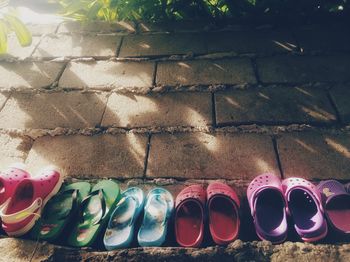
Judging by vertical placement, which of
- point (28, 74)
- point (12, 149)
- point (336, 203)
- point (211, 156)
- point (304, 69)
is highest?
point (28, 74)

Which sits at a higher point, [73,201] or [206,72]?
[206,72]

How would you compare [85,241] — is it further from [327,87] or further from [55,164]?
[327,87]

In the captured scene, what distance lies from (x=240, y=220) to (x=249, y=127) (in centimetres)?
62

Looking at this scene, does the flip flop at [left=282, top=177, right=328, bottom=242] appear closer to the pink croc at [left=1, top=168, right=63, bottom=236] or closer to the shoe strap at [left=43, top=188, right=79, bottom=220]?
the shoe strap at [left=43, top=188, right=79, bottom=220]

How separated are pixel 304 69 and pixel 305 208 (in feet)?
3.69

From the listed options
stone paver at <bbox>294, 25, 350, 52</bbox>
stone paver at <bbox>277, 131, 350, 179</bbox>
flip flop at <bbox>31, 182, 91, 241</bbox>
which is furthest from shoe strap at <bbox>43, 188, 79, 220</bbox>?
stone paver at <bbox>294, 25, 350, 52</bbox>

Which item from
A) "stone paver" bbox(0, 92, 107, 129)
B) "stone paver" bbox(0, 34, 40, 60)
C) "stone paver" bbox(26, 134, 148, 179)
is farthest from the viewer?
"stone paver" bbox(0, 34, 40, 60)

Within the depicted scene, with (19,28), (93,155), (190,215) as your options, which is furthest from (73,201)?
(19,28)

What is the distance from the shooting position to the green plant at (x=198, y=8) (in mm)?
2449

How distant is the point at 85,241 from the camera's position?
1.54 meters

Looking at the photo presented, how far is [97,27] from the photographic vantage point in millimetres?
2887

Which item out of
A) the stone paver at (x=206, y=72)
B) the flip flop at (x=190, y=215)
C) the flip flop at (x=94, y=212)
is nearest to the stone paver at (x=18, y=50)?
the stone paver at (x=206, y=72)

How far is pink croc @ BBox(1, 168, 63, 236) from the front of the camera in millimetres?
1518

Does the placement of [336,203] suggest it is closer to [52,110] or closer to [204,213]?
[204,213]
